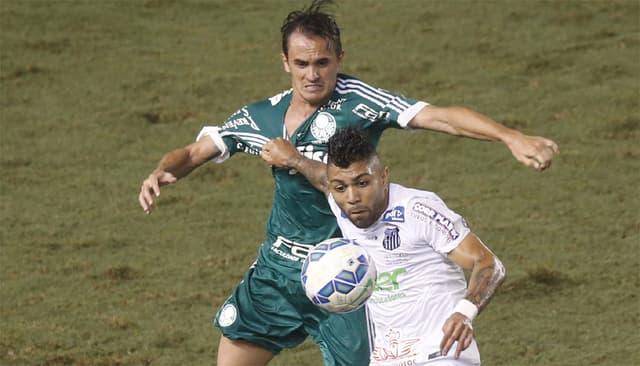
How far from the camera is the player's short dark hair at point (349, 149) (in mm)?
6176

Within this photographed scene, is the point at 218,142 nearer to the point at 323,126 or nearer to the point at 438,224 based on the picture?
the point at 323,126

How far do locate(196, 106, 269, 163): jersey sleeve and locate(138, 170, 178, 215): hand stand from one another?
1.36 ft

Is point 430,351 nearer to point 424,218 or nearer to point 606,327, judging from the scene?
point 424,218

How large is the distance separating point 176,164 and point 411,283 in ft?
5.53

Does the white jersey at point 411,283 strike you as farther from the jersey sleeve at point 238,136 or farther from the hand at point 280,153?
the jersey sleeve at point 238,136

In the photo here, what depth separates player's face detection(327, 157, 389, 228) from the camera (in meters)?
6.16

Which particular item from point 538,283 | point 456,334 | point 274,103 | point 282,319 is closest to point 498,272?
point 456,334

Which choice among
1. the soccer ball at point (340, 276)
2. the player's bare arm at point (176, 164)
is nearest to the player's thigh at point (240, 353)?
the player's bare arm at point (176, 164)

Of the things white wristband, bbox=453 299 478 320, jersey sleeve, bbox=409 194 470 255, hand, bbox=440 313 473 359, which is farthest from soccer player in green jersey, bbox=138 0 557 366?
hand, bbox=440 313 473 359

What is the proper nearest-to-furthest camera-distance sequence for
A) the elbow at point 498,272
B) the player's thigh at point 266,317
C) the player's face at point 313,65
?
the elbow at point 498,272, the player's face at point 313,65, the player's thigh at point 266,317

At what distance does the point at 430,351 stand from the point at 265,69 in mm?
10337

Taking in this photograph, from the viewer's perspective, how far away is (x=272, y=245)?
24.1ft

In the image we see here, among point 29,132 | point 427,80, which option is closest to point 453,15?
point 427,80

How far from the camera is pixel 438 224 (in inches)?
238
